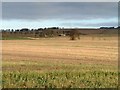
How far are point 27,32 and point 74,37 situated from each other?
35737 millimetres

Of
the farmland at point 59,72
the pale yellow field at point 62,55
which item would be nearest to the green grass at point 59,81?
the farmland at point 59,72

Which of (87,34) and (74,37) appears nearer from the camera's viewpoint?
(74,37)

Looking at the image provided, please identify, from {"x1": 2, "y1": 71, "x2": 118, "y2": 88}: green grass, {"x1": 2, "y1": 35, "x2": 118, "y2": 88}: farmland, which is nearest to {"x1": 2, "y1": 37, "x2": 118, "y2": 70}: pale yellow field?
{"x1": 2, "y1": 35, "x2": 118, "y2": 88}: farmland

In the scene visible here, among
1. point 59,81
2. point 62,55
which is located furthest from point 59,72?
point 62,55

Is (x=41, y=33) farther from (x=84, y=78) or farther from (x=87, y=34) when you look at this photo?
(x=84, y=78)

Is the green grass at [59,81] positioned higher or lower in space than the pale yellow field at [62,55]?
higher

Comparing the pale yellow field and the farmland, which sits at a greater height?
the farmland

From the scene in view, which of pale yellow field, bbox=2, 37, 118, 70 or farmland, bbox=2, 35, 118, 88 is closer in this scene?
farmland, bbox=2, 35, 118, 88

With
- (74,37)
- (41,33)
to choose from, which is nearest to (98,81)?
(74,37)

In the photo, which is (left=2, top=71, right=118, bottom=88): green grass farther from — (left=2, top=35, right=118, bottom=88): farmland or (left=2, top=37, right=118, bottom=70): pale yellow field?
(left=2, top=37, right=118, bottom=70): pale yellow field

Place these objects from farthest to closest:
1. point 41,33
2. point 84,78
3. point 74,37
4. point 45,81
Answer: point 41,33 < point 74,37 < point 84,78 < point 45,81

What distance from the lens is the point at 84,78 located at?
1500 centimetres

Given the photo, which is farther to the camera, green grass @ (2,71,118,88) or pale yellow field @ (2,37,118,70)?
pale yellow field @ (2,37,118,70)

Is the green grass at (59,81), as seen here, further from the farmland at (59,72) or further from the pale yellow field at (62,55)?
the pale yellow field at (62,55)
